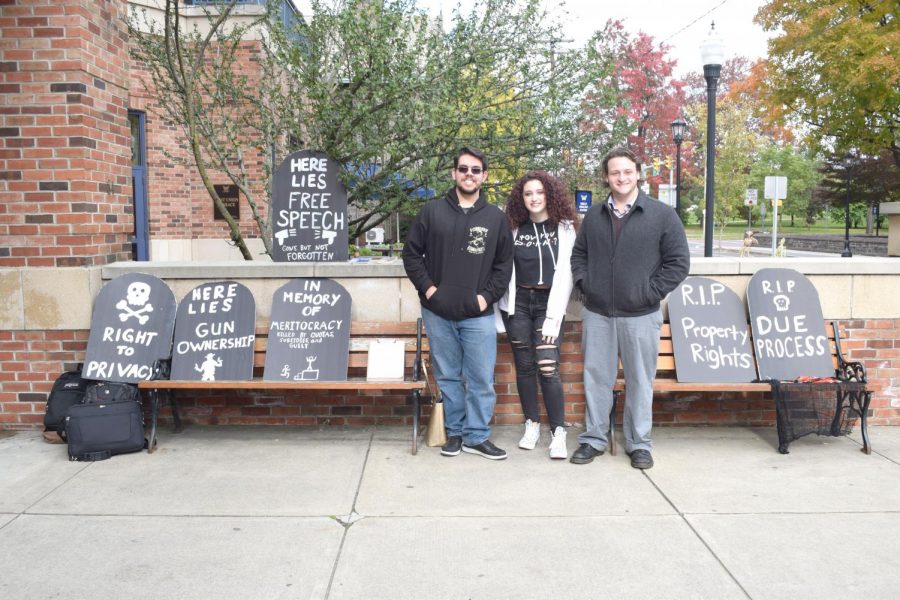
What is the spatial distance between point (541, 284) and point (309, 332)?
5.86ft

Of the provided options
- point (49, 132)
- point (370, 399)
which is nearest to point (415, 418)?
point (370, 399)

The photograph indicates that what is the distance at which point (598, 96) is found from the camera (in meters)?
7.82

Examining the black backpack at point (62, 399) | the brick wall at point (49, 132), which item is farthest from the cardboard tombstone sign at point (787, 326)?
the brick wall at point (49, 132)

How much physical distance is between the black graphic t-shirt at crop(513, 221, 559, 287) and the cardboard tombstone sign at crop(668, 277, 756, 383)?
3.99ft

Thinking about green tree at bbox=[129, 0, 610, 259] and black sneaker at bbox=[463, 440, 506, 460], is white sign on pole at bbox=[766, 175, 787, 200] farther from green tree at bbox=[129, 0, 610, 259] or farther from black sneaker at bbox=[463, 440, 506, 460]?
black sneaker at bbox=[463, 440, 506, 460]

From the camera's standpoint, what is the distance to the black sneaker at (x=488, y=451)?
524 cm

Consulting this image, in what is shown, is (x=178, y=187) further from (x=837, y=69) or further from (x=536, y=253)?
(x=837, y=69)

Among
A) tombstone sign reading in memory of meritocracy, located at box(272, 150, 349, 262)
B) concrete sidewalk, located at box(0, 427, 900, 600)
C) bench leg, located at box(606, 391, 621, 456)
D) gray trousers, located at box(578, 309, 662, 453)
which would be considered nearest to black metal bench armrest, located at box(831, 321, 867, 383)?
concrete sidewalk, located at box(0, 427, 900, 600)

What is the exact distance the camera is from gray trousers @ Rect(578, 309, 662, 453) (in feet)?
16.6

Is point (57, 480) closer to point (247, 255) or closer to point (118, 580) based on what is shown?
point (118, 580)

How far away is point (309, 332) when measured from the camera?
19.1 ft

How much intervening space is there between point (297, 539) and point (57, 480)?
1.86 m

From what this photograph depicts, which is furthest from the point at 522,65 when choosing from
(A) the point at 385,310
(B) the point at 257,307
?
(B) the point at 257,307

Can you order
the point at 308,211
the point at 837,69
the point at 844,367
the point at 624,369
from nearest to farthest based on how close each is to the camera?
1. the point at 624,369
2. the point at 844,367
3. the point at 308,211
4. the point at 837,69
